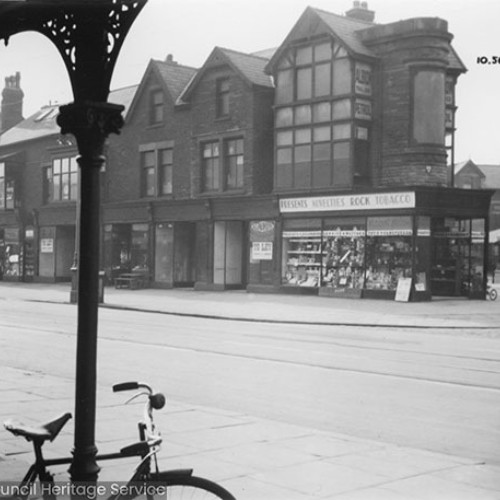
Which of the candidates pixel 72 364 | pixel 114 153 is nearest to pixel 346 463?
pixel 72 364

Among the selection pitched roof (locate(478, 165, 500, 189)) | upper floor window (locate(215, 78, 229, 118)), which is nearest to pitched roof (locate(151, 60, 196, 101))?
upper floor window (locate(215, 78, 229, 118))

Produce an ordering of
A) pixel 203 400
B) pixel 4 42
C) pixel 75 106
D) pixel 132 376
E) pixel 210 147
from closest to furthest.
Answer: pixel 75 106, pixel 4 42, pixel 203 400, pixel 132 376, pixel 210 147

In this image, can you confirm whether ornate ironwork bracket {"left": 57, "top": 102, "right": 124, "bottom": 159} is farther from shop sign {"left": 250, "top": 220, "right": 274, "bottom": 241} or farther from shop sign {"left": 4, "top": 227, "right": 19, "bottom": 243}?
shop sign {"left": 4, "top": 227, "right": 19, "bottom": 243}

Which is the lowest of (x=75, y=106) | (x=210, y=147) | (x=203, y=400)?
(x=203, y=400)

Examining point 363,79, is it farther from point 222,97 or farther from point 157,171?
point 157,171

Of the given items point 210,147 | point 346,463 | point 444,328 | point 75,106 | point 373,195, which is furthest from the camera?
point 210,147

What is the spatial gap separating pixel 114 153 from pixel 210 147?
23.5 ft

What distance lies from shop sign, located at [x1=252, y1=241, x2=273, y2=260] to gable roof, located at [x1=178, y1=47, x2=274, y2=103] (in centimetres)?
671

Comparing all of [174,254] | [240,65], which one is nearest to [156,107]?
[240,65]

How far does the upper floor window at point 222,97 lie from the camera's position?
36231mm

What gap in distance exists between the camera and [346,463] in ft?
22.1

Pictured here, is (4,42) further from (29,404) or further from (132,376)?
(132,376)

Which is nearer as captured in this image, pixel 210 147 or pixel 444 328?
pixel 444 328

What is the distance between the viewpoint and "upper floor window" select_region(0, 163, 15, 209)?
47188 millimetres
